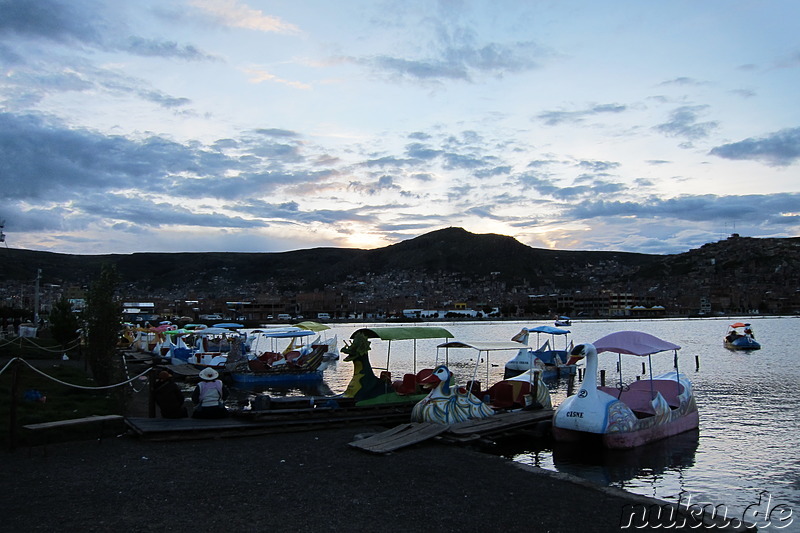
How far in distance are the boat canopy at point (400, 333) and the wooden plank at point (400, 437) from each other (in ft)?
14.3

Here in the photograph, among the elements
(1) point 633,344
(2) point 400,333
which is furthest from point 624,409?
(2) point 400,333

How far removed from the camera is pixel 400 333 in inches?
872

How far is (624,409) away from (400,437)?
6776 mm

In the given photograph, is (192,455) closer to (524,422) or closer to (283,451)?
(283,451)

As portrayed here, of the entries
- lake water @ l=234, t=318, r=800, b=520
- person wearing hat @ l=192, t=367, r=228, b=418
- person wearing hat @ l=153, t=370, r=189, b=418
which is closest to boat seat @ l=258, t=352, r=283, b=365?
lake water @ l=234, t=318, r=800, b=520

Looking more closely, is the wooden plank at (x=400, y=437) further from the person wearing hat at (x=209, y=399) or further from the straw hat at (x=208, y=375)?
the straw hat at (x=208, y=375)

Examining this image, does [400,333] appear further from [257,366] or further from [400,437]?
[257,366]

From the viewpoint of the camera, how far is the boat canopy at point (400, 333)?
68.8ft

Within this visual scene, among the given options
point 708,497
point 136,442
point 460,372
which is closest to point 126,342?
point 460,372

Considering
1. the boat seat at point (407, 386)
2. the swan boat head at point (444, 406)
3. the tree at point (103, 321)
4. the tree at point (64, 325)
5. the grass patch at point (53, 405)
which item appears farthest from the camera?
the tree at point (64, 325)

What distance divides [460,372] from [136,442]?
29774 mm

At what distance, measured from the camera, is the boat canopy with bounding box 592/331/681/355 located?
18.0 metres

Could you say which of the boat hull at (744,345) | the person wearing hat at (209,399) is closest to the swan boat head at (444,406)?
the person wearing hat at (209,399)

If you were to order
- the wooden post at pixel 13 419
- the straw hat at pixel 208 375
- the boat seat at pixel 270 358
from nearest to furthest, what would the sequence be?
1. the wooden post at pixel 13 419
2. the straw hat at pixel 208 375
3. the boat seat at pixel 270 358
